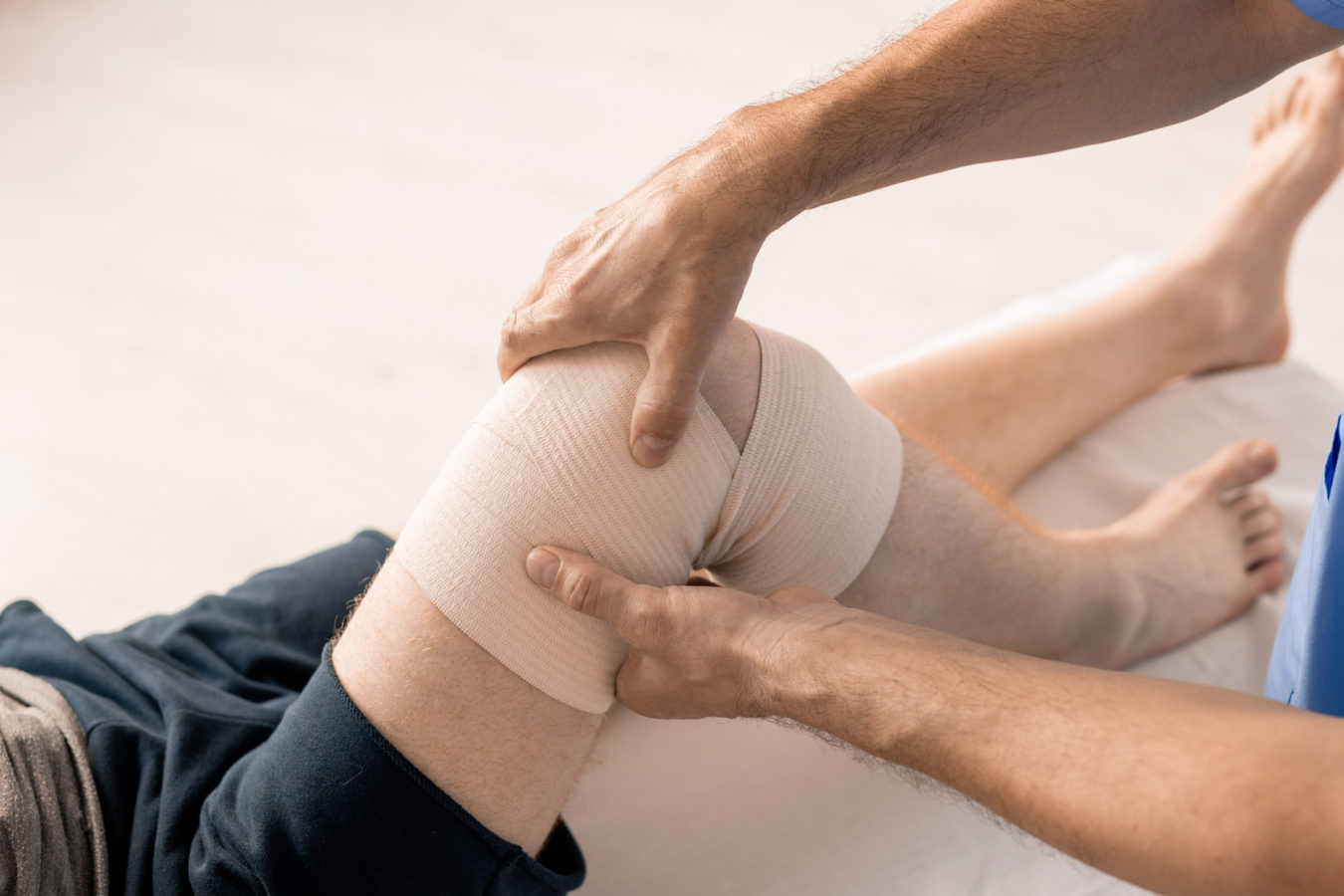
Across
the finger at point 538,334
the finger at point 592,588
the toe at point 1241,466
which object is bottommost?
the toe at point 1241,466

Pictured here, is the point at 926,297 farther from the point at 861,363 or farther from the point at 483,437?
the point at 483,437

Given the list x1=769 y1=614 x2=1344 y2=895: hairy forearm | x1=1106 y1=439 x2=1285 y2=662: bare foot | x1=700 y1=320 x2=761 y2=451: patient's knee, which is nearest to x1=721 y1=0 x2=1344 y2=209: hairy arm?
x1=700 y1=320 x2=761 y2=451: patient's knee

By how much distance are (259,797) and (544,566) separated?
279 mm

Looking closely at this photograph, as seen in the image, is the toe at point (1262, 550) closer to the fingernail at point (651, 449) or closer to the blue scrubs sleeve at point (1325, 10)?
the blue scrubs sleeve at point (1325, 10)

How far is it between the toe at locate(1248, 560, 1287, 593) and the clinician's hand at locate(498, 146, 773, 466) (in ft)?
2.50

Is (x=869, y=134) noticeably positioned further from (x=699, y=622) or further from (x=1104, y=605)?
(x=1104, y=605)

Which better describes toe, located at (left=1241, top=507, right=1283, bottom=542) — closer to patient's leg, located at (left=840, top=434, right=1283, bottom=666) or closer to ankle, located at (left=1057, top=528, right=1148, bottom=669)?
patient's leg, located at (left=840, top=434, right=1283, bottom=666)

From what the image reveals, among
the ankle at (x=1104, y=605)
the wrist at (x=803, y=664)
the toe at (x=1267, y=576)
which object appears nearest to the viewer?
the wrist at (x=803, y=664)

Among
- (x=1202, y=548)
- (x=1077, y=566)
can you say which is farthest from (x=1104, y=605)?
(x=1202, y=548)

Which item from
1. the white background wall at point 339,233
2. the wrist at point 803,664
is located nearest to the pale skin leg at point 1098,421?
the wrist at point 803,664

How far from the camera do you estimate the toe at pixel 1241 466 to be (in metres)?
1.27

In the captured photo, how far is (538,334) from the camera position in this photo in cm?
85

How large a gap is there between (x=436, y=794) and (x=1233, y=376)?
3.82ft

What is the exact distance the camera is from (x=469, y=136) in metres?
2.30
